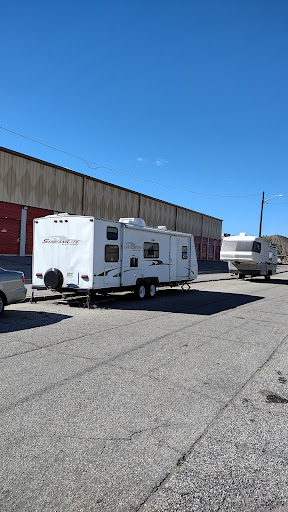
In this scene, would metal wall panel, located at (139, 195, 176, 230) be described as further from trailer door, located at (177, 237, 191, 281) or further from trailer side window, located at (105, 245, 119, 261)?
trailer side window, located at (105, 245, 119, 261)

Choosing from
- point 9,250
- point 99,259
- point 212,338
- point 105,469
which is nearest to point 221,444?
point 105,469

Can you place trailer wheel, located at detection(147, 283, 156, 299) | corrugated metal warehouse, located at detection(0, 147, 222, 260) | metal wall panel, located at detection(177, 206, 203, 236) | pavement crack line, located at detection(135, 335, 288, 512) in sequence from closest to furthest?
pavement crack line, located at detection(135, 335, 288, 512), trailer wheel, located at detection(147, 283, 156, 299), corrugated metal warehouse, located at detection(0, 147, 222, 260), metal wall panel, located at detection(177, 206, 203, 236)

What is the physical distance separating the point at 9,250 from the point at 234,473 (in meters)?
28.2

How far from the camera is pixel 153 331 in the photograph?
27.2ft

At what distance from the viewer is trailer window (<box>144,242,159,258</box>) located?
543 inches

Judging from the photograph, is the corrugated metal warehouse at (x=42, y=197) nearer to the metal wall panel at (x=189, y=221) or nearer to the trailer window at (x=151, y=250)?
the metal wall panel at (x=189, y=221)

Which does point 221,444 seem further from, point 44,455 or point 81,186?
point 81,186

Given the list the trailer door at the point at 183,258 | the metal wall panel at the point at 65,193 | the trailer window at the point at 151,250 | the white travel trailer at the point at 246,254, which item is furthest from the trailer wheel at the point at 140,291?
the metal wall panel at the point at 65,193

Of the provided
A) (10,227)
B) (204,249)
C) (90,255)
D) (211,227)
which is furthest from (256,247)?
(211,227)

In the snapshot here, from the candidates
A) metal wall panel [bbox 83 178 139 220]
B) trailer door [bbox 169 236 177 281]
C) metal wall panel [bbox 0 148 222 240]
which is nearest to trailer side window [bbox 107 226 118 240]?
trailer door [bbox 169 236 177 281]

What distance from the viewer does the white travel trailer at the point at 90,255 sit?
37.2ft

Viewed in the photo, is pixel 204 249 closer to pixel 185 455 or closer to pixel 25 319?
pixel 25 319

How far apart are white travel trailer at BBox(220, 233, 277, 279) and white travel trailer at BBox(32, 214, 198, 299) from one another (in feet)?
40.6

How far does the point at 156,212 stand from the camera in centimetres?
4650
